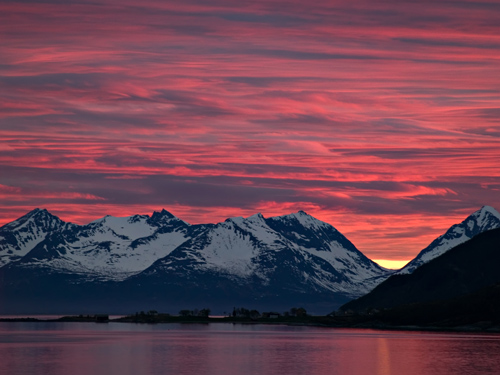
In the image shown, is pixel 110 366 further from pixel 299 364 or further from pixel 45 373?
pixel 299 364

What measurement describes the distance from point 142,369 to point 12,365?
30.4 metres

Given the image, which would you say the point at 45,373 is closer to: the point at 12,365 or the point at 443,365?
the point at 12,365

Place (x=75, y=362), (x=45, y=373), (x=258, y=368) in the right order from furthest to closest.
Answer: (x=75, y=362) → (x=258, y=368) → (x=45, y=373)

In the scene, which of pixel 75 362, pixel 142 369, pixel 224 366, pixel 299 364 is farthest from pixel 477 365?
pixel 75 362

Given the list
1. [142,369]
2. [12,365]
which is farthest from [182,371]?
[12,365]

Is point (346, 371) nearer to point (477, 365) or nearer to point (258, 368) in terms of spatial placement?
point (258, 368)

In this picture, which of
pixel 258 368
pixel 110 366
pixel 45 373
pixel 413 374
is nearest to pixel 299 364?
pixel 258 368

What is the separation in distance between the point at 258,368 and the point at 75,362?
43.8 meters

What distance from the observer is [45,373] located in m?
169

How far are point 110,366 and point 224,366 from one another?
971 inches

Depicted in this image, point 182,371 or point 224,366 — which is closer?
point 182,371

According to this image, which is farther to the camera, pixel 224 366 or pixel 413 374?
pixel 224 366

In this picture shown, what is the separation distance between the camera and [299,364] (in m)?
193

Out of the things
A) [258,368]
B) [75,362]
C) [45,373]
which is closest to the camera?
[45,373]
